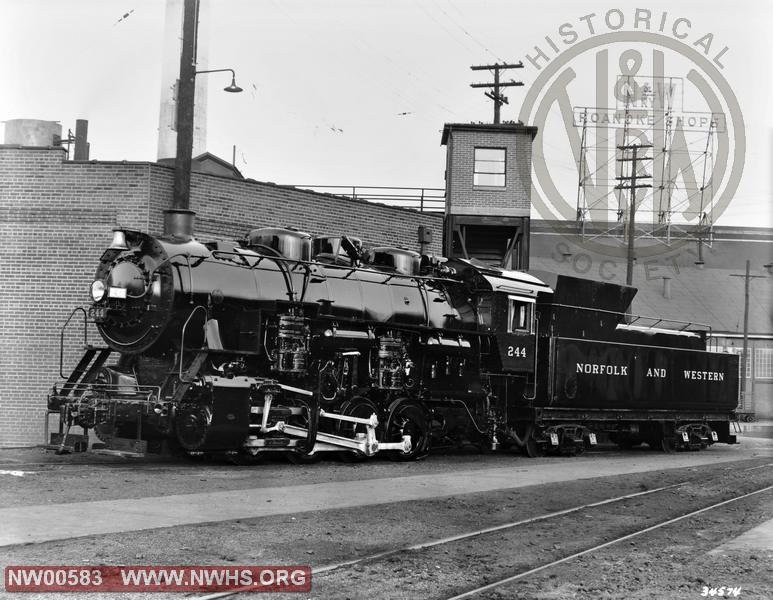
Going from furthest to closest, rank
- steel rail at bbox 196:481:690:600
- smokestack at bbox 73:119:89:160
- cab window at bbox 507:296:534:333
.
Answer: smokestack at bbox 73:119:89:160
cab window at bbox 507:296:534:333
steel rail at bbox 196:481:690:600

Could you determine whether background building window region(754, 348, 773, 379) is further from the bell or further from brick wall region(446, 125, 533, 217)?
the bell

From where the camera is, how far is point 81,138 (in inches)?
1152

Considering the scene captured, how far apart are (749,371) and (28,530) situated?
143 ft

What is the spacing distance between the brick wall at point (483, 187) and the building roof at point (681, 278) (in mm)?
15063

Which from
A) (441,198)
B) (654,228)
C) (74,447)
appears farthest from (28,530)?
(654,228)

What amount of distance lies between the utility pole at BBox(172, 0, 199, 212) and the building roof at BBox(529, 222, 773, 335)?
2790 cm

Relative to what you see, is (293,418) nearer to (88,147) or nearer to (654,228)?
(88,147)

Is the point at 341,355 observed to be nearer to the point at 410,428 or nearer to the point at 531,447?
the point at 410,428

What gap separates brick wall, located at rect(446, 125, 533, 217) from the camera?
28.0m

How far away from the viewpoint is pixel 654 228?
46.0 m

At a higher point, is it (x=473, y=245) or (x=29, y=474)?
(x=473, y=245)

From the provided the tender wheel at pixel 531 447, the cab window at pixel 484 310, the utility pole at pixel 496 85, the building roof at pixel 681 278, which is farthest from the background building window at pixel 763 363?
the cab window at pixel 484 310

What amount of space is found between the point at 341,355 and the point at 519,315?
4.13m

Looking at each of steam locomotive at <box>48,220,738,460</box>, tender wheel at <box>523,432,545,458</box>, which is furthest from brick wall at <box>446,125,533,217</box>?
tender wheel at <box>523,432,545,458</box>
